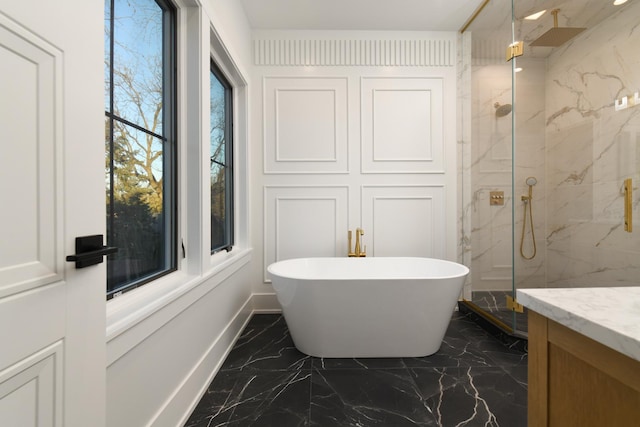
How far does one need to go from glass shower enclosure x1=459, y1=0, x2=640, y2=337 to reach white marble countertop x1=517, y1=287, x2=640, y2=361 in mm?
1748

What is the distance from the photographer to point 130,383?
94cm

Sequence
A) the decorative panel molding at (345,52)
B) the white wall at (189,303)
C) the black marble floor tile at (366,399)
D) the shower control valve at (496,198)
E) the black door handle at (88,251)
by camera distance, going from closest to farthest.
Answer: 1. the black door handle at (88,251)
2. the white wall at (189,303)
3. the black marble floor tile at (366,399)
4. the shower control valve at (496,198)
5. the decorative panel molding at (345,52)

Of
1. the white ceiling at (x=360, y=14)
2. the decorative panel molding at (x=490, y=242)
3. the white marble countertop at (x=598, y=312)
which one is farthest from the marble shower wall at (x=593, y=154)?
the white marble countertop at (x=598, y=312)

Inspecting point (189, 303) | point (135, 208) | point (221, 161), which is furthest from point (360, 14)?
point (189, 303)

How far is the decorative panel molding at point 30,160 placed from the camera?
1.58 ft

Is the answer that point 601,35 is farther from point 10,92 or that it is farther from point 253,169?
point 10,92

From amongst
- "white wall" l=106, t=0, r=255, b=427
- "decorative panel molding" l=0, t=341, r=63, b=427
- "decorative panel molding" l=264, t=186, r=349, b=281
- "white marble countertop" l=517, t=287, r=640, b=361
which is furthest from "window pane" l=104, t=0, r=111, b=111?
"decorative panel molding" l=264, t=186, r=349, b=281

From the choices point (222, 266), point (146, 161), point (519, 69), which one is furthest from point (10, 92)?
point (519, 69)

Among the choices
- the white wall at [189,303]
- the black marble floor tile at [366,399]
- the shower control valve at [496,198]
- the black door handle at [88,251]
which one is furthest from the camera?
the shower control valve at [496,198]

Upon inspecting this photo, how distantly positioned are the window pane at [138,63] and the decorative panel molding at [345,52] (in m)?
1.42

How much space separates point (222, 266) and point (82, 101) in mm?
1276

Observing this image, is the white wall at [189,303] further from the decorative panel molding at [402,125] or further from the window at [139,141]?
the decorative panel molding at [402,125]

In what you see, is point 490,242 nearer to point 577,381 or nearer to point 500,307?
point 500,307

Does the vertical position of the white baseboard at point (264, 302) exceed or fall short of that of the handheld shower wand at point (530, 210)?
it falls short
